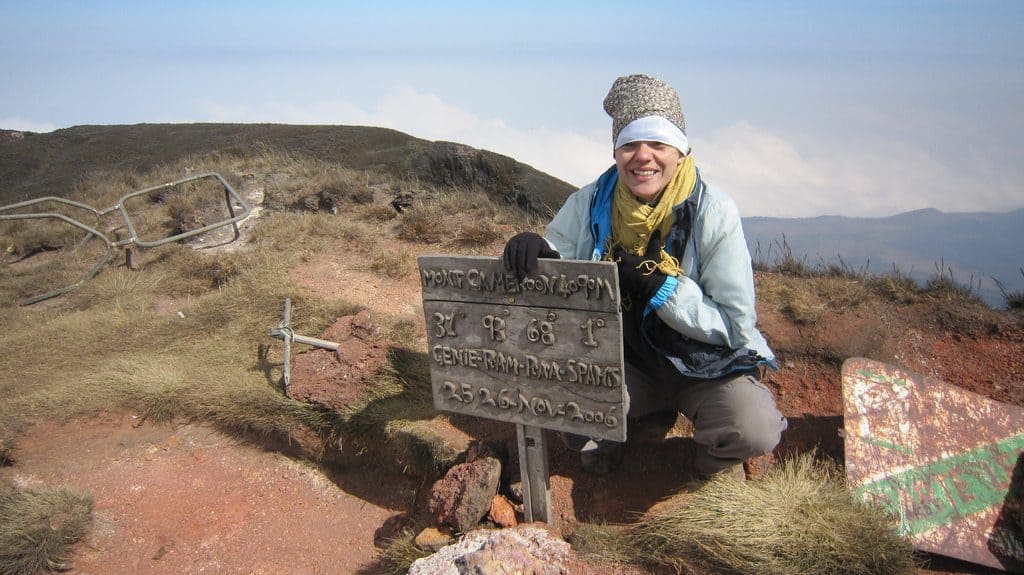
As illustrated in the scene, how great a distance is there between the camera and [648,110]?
8.62 feet

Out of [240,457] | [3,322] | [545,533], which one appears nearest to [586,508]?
[545,533]

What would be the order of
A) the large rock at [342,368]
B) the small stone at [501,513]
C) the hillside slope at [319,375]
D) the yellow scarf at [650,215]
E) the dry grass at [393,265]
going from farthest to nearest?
the dry grass at [393,265] → the large rock at [342,368] → the hillside slope at [319,375] → the small stone at [501,513] → the yellow scarf at [650,215]

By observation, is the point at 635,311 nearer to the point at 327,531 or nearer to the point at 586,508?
the point at 586,508

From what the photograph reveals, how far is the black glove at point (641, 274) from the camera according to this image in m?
2.64

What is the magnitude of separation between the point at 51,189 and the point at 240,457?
1601 cm

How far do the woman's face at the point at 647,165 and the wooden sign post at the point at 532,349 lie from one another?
0.56 meters

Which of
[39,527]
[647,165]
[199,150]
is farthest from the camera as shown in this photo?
[199,150]

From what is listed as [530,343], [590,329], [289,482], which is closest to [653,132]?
[590,329]

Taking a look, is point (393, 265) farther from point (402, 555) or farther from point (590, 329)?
point (590, 329)

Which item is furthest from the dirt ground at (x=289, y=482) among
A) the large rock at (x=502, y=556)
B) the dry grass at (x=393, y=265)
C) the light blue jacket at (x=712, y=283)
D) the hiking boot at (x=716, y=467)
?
the dry grass at (x=393, y=265)

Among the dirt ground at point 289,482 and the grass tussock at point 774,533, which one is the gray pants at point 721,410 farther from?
the dirt ground at point 289,482

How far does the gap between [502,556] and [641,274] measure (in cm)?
126

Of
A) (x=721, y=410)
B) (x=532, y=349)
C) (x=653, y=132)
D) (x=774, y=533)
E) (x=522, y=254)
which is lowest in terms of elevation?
(x=774, y=533)

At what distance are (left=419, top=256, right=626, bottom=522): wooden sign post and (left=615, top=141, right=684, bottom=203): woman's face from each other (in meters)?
0.56
